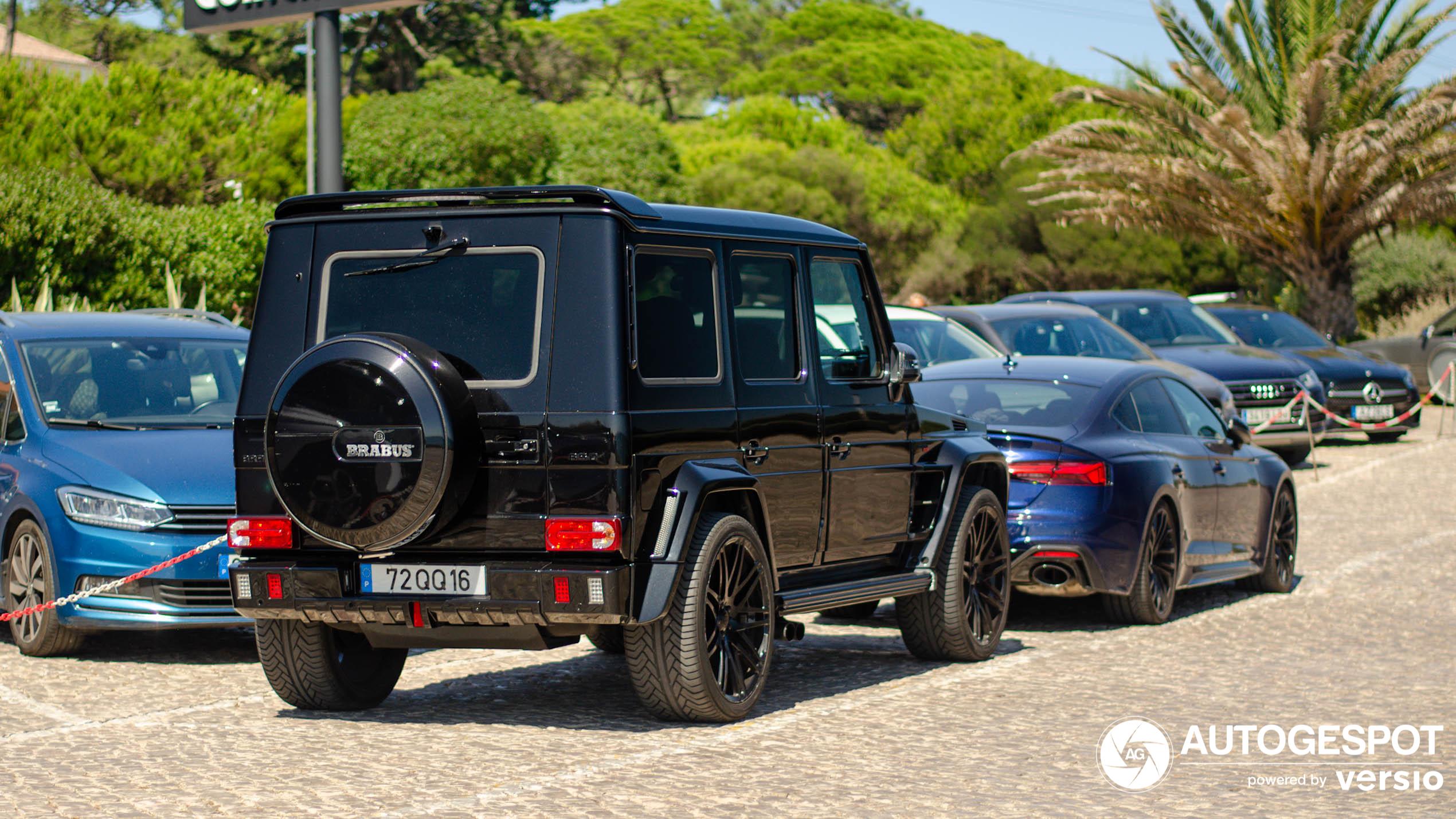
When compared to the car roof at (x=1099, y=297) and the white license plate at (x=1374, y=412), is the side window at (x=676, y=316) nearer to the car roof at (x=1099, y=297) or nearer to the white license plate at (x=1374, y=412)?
the car roof at (x=1099, y=297)

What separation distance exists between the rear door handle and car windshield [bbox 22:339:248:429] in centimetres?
378

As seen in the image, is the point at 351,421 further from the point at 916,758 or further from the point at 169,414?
the point at 169,414

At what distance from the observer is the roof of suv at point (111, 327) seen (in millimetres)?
9940

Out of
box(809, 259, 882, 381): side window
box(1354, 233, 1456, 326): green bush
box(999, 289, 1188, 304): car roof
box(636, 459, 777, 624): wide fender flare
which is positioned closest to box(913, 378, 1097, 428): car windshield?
box(809, 259, 882, 381): side window

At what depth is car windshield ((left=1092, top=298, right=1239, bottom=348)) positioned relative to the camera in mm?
19906

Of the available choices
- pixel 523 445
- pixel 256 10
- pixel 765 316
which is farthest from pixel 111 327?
pixel 256 10

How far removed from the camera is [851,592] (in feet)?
24.9

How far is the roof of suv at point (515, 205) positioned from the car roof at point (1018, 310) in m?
9.62

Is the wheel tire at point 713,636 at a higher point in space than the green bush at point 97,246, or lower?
lower

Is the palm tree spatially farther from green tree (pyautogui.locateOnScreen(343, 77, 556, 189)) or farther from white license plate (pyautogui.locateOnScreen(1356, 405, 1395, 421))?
green tree (pyautogui.locateOnScreen(343, 77, 556, 189))

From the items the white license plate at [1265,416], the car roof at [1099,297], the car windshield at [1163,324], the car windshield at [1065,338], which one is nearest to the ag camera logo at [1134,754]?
the car windshield at [1065,338]

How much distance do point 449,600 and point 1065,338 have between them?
1144 centimetres

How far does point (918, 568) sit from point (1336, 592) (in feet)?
14.7

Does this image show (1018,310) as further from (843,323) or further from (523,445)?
(523,445)
